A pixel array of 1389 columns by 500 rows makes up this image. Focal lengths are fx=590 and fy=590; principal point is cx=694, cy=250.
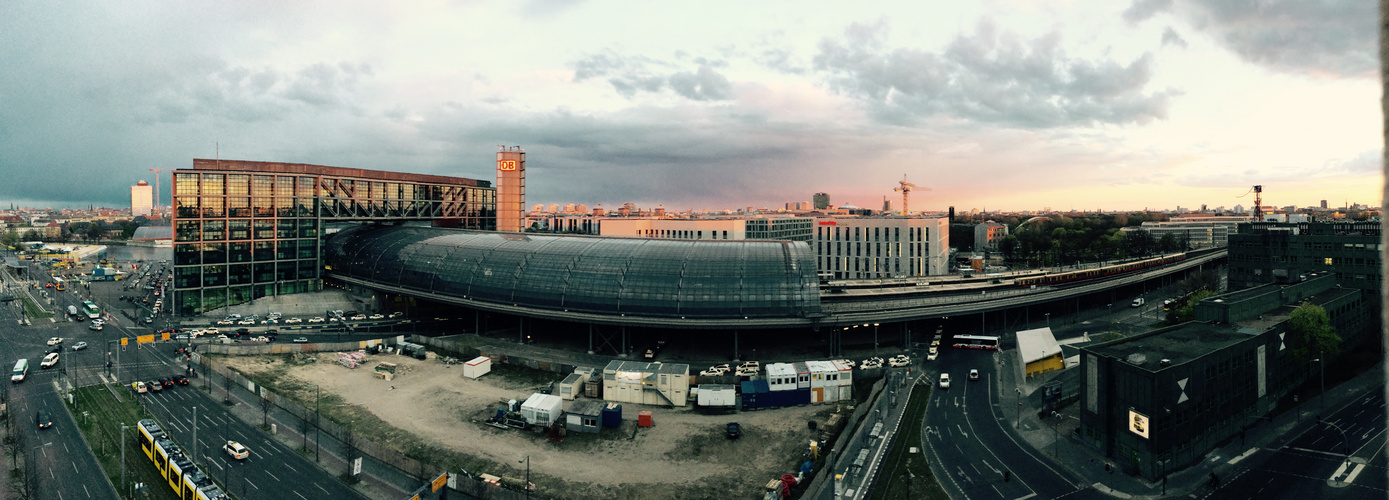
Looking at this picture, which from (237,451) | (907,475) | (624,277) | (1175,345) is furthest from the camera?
(624,277)

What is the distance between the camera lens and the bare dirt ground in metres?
50.2

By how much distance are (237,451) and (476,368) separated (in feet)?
90.4

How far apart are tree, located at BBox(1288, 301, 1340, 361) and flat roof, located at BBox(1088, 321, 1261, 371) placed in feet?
24.2

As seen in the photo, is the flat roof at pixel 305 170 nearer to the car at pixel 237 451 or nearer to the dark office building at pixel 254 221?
the dark office building at pixel 254 221

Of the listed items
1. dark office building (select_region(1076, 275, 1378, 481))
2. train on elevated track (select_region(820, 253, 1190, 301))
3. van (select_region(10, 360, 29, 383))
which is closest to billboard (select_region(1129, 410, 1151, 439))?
dark office building (select_region(1076, 275, 1378, 481))

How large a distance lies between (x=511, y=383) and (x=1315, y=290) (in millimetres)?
112964

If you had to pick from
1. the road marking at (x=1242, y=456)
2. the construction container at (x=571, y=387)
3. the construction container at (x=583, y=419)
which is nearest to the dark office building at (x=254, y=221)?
the construction container at (x=571, y=387)

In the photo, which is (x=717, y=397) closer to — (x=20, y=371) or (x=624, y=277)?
(x=624, y=277)

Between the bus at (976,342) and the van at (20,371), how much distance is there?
125276 millimetres

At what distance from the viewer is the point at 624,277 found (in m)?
88.7

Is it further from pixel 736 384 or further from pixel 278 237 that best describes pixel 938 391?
pixel 278 237

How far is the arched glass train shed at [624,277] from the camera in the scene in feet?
275

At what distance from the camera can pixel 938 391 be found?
7019cm

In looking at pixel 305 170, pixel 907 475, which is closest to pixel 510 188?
pixel 305 170
